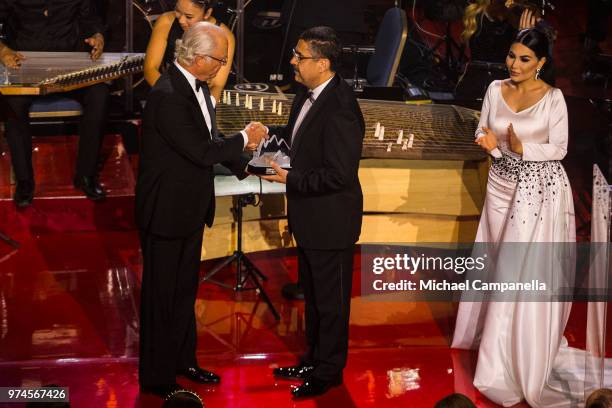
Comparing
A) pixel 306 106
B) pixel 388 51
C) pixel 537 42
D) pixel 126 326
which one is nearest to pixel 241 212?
pixel 126 326

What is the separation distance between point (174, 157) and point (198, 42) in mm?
534

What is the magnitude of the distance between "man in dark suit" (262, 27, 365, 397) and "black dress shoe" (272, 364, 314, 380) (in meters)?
0.08

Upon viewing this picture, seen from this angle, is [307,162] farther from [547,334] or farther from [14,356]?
[14,356]

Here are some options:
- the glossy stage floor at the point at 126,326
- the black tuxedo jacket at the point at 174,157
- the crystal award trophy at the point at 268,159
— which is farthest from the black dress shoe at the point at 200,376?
the crystal award trophy at the point at 268,159

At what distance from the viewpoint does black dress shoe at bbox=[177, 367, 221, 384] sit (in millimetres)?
4703

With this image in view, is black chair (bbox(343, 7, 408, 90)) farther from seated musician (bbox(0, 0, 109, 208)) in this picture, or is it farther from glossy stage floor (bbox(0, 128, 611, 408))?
seated musician (bbox(0, 0, 109, 208))

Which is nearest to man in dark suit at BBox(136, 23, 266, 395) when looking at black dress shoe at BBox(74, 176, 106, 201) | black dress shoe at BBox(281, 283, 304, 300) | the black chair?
black dress shoe at BBox(281, 283, 304, 300)

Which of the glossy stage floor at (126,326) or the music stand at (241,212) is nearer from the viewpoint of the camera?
the glossy stage floor at (126,326)

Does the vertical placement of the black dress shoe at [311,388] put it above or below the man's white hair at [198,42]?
below

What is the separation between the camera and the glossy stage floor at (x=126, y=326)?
4676 millimetres

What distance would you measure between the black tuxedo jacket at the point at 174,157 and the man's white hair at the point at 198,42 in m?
0.08

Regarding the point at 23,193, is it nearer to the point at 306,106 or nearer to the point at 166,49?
the point at 166,49

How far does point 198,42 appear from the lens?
412 cm

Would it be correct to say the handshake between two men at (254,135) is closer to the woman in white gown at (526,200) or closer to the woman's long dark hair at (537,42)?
the woman in white gown at (526,200)
